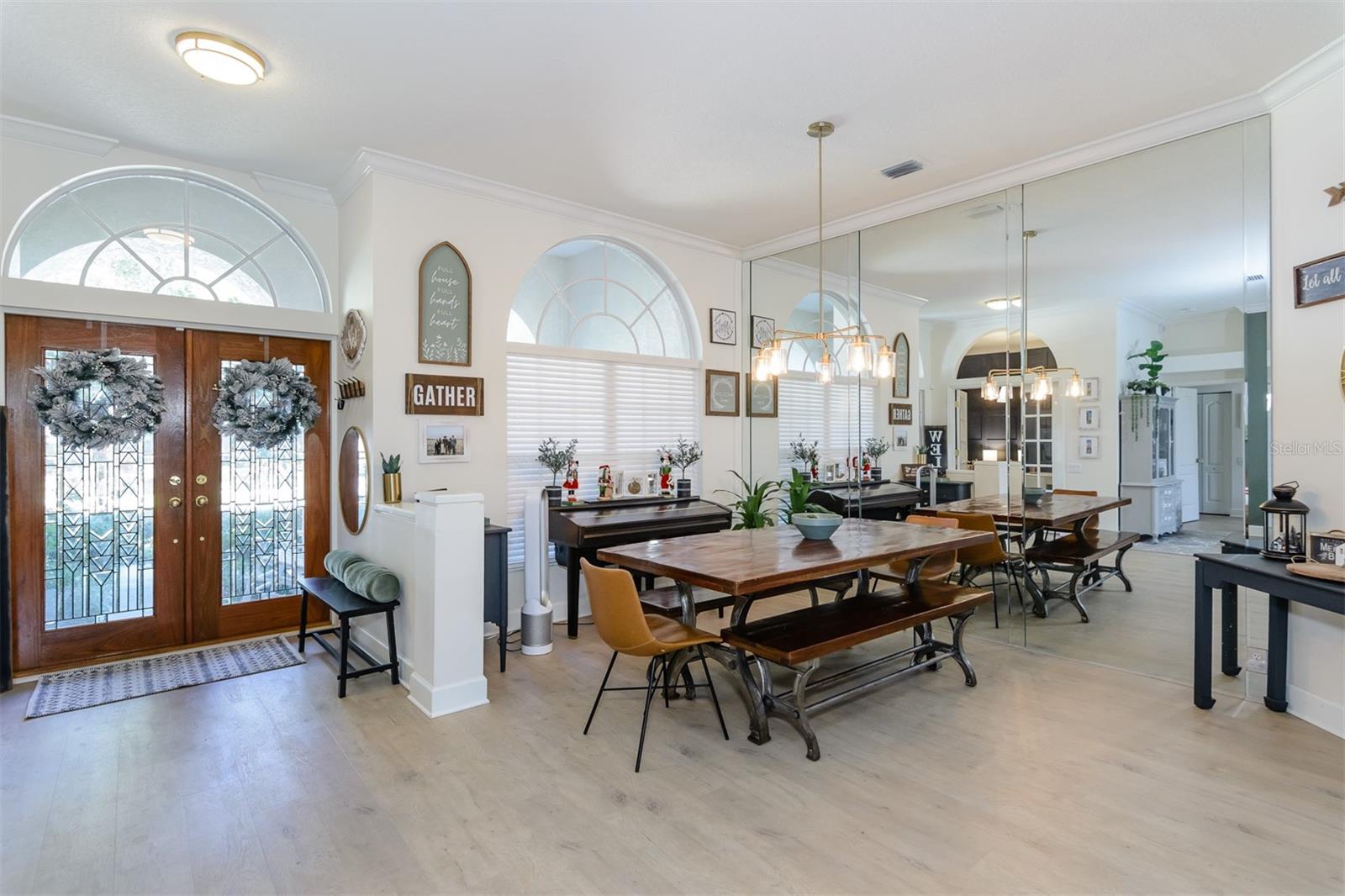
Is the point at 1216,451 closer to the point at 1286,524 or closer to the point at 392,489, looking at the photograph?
the point at 1286,524

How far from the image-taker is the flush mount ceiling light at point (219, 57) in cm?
279

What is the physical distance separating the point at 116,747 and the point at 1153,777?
4.21m

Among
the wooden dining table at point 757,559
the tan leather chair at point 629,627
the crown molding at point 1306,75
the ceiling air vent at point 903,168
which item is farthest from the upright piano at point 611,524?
the crown molding at point 1306,75

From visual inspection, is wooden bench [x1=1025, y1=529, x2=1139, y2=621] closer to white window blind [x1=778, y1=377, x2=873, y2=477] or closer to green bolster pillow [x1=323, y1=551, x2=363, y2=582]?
white window blind [x1=778, y1=377, x2=873, y2=477]

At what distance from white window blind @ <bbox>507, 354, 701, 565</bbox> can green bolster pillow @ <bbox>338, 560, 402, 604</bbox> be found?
41.3 inches

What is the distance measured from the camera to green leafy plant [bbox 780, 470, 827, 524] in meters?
5.52

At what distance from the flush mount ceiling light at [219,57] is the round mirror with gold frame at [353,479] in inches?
76.9

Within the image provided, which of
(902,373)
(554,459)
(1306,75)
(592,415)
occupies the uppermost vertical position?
(1306,75)

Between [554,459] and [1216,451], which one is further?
[554,459]

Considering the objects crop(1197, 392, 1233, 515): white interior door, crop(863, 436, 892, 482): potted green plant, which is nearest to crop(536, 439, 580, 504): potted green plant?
crop(863, 436, 892, 482): potted green plant

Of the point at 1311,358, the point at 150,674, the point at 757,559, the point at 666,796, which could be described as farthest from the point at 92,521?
the point at 1311,358

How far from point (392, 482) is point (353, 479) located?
558 millimetres

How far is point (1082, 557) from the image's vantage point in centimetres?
402

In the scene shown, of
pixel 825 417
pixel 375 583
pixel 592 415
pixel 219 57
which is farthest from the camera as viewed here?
pixel 825 417
